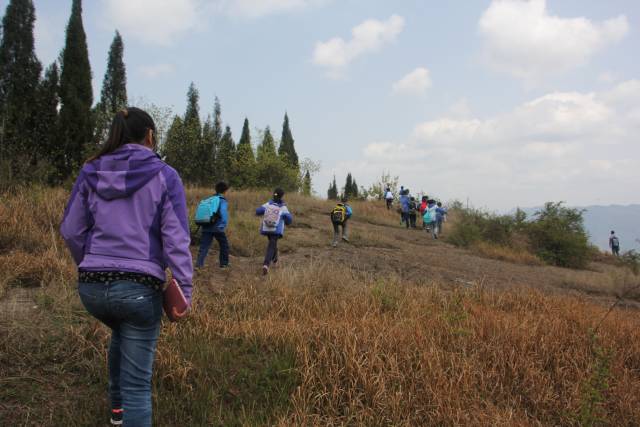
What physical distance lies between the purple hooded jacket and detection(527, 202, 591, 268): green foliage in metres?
19.4

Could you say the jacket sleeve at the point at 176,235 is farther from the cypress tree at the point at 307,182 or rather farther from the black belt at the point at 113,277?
the cypress tree at the point at 307,182

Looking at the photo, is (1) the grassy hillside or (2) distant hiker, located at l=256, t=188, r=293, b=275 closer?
(1) the grassy hillside

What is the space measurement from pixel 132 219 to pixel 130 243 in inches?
5.1

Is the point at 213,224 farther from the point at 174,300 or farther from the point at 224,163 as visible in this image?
the point at 224,163

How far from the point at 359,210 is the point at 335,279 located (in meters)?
20.8

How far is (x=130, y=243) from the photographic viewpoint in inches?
93.7

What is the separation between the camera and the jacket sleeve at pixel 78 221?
2525 millimetres

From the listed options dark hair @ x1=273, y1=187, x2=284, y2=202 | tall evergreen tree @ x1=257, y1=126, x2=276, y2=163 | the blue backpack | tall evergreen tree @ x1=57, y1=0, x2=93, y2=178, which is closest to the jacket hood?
the blue backpack

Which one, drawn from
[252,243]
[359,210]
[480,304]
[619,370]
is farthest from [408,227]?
[619,370]

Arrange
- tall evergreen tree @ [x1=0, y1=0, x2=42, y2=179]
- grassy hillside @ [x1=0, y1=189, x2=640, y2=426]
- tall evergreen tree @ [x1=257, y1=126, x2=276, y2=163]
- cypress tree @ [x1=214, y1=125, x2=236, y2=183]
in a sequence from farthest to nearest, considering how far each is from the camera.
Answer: tall evergreen tree @ [x1=257, y1=126, x2=276, y2=163] < cypress tree @ [x1=214, y1=125, x2=236, y2=183] < tall evergreen tree @ [x1=0, y1=0, x2=42, y2=179] < grassy hillside @ [x1=0, y1=189, x2=640, y2=426]

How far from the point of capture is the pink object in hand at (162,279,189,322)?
2.41m

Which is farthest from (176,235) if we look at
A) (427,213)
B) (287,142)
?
(287,142)

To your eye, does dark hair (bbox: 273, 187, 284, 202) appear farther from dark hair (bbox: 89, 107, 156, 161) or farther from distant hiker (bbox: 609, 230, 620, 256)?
distant hiker (bbox: 609, 230, 620, 256)

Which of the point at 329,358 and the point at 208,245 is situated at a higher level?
the point at 208,245
